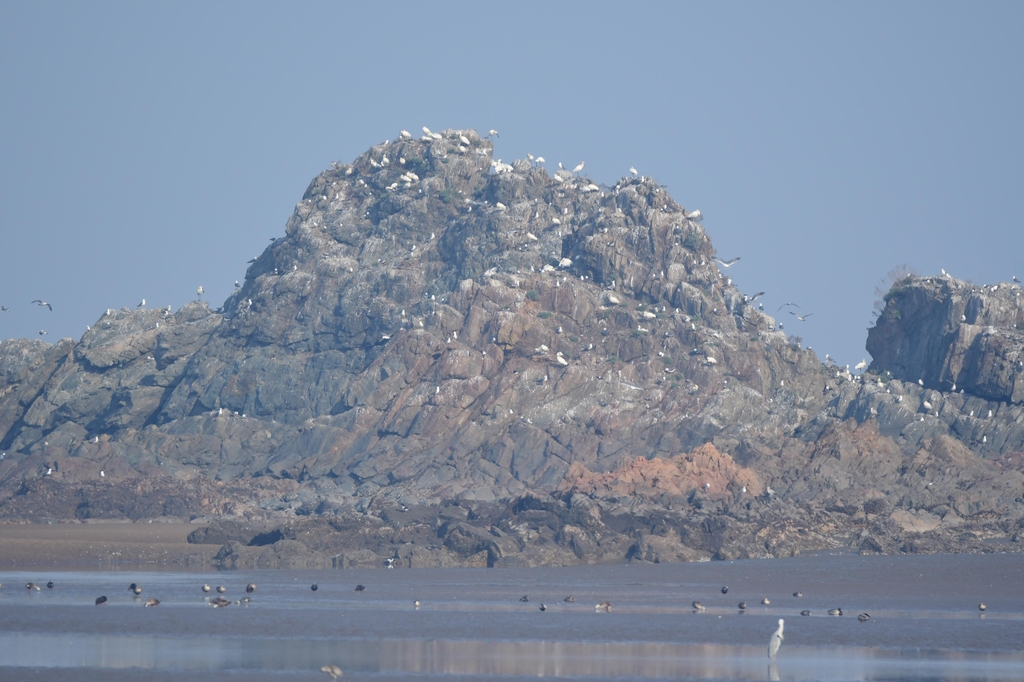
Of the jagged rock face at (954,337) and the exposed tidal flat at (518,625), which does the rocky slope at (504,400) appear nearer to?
the jagged rock face at (954,337)

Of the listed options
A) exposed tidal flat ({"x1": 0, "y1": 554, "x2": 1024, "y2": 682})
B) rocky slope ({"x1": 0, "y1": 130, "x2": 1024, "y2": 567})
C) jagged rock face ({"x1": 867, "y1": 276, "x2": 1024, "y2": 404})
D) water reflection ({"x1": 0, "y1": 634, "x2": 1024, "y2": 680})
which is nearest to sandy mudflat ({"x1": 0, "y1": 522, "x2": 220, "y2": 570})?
rocky slope ({"x1": 0, "y1": 130, "x2": 1024, "y2": 567})

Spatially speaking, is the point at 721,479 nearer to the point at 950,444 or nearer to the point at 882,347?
the point at 950,444

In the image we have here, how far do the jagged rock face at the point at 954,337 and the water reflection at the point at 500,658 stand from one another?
54244mm

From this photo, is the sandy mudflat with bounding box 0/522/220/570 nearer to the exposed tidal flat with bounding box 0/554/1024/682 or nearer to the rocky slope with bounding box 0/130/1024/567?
the rocky slope with bounding box 0/130/1024/567

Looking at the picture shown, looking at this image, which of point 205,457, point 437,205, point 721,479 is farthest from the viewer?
point 437,205

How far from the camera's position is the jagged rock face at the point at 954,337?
78.1 m

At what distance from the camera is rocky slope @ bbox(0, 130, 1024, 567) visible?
5684cm

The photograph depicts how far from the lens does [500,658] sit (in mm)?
26750

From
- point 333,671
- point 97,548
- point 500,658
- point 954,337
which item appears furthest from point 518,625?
point 954,337

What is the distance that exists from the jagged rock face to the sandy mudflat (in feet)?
156

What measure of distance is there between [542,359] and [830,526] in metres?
29.9

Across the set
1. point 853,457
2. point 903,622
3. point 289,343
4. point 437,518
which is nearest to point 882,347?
point 853,457

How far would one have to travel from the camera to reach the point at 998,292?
84.8 metres

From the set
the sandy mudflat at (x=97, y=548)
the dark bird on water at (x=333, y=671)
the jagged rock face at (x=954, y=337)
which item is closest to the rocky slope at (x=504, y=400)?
the jagged rock face at (x=954, y=337)
